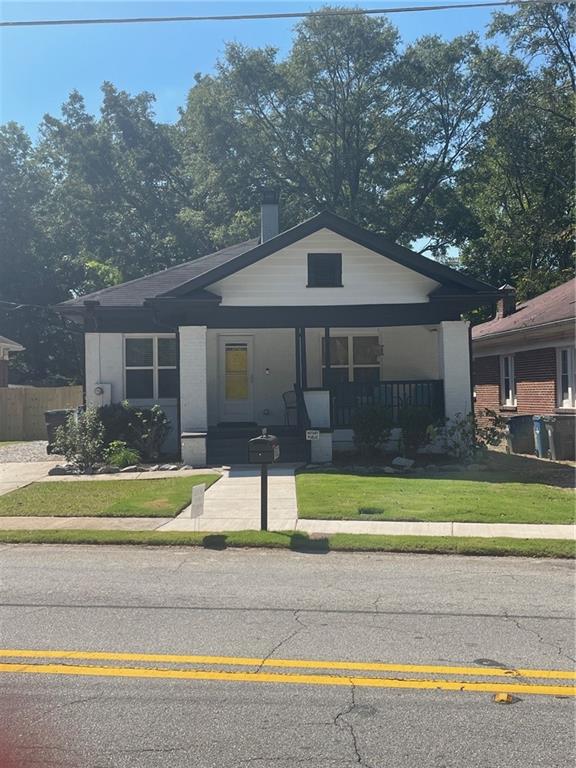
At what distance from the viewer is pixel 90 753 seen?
370 centimetres

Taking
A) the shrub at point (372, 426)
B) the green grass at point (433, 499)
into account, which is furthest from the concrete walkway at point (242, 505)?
the shrub at point (372, 426)

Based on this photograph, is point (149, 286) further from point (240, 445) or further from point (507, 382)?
point (507, 382)

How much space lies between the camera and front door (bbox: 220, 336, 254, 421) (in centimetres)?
1950

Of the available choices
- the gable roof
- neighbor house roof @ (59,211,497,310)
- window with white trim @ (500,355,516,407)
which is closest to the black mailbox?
neighbor house roof @ (59,211,497,310)

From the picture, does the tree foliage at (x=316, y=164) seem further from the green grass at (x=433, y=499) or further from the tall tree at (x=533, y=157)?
the green grass at (x=433, y=499)

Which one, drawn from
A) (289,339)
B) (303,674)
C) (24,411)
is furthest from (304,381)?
(24,411)

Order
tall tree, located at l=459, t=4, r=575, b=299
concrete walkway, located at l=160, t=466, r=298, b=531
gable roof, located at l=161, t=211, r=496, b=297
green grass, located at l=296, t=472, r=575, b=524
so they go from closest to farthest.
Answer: concrete walkway, located at l=160, t=466, r=298, b=531
green grass, located at l=296, t=472, r=575, b=524
gable roof, located at l=161, t=211, r=496, b=297
tall tree, located at l=459, t=4, r=575, b=299

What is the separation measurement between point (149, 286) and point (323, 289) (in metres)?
5.25

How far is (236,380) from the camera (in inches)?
769

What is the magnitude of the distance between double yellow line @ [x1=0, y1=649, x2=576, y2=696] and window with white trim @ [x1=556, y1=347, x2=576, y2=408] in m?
14.5

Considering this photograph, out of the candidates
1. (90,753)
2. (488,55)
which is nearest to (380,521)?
(90,753)

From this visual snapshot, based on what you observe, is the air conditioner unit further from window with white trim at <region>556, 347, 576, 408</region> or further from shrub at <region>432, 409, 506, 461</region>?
window with white trim at <region>556, 347, 576, 408</region>

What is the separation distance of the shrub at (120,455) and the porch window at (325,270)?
569 cm

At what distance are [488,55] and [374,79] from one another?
589 cm
